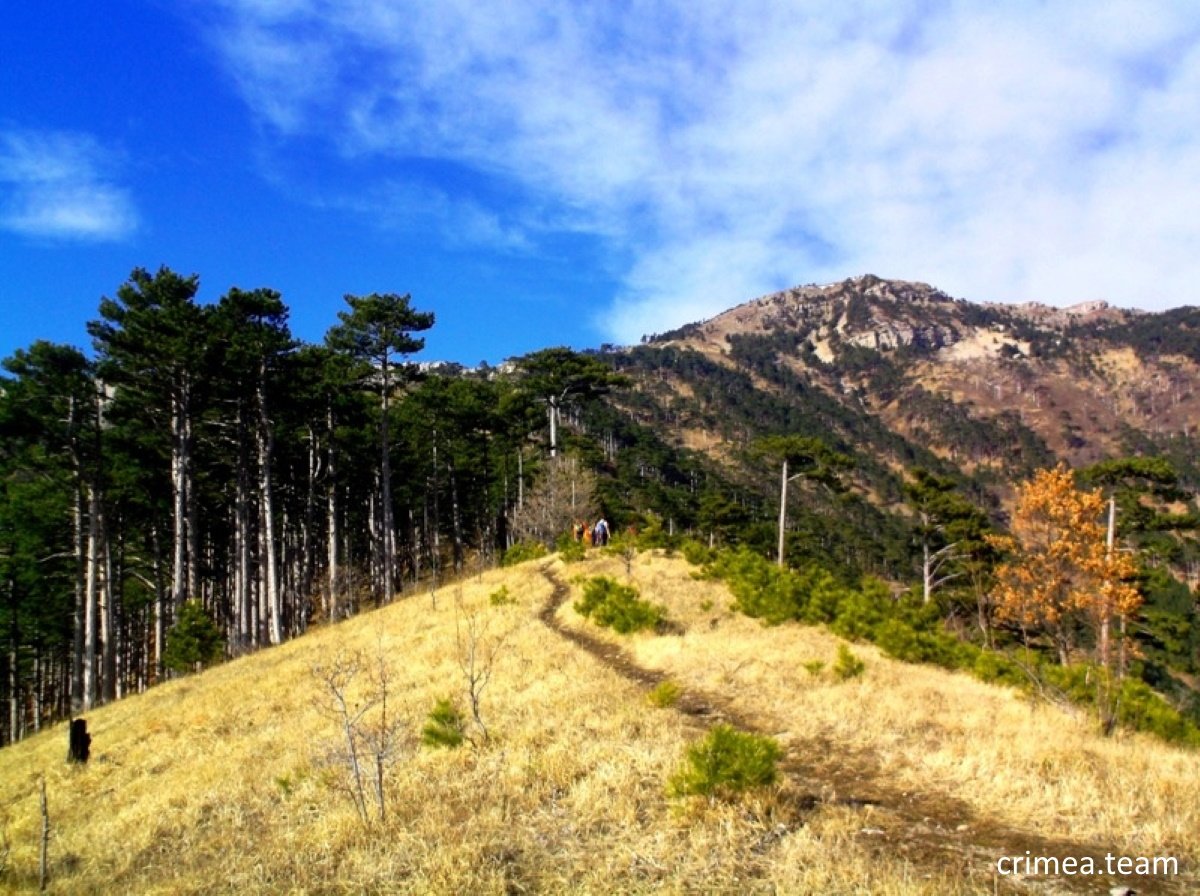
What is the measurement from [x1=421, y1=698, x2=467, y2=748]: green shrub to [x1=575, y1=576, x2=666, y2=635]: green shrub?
6.16 meters

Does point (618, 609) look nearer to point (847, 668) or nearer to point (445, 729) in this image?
point (847, 668)

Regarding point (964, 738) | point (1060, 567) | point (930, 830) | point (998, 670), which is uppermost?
point (1060, 567)

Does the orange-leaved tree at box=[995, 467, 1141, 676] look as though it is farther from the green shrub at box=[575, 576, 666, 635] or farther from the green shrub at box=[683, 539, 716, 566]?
the green shrub at box=[683, 539, 716, 566]

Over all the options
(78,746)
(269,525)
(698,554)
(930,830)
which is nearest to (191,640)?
(269,525)

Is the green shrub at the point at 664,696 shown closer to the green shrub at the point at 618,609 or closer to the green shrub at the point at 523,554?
the green shrub at the point at 618,609

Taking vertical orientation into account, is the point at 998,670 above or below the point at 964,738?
below

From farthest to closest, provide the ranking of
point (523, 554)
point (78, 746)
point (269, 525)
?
point (523, 554)
point (269, 525)
point (78, 746)

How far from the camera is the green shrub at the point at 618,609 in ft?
49.7

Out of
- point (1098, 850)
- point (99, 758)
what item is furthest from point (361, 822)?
point (99, 758)

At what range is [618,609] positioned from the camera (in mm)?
15570

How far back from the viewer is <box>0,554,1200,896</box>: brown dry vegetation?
5148mm

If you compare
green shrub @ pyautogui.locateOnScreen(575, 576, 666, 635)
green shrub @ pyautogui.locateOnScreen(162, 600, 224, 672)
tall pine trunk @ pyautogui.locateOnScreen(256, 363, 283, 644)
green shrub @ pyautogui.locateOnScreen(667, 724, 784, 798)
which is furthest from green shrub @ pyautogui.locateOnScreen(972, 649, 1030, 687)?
tall pine trunk @ pyautogui.locateOnScreen(256, 363, 283, 644)

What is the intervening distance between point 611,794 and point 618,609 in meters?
9.09

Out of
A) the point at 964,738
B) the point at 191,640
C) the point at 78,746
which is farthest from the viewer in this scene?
the point at 191,640
